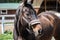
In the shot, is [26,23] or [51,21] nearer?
[26,23]

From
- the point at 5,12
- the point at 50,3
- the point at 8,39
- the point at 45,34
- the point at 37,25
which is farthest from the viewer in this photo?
the point at 5,12

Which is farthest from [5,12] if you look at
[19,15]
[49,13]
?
[19,15]

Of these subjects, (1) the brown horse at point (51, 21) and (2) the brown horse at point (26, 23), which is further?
(1) the brown horse at point (51, 21)

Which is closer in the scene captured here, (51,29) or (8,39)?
(51,29)

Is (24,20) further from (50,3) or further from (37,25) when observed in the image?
(50,3)

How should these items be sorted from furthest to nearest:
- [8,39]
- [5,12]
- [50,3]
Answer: [5,12] → [50,3] → [8,39]

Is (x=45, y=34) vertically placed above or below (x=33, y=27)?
below

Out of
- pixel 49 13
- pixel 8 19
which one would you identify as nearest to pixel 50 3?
pixel 8 19

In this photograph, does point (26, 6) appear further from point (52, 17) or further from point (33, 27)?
point (52, 17)

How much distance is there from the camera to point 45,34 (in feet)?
20.4

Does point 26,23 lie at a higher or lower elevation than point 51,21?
higher

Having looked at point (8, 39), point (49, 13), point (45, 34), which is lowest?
point (8, 39)

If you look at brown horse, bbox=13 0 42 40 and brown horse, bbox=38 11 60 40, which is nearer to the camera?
brown horse, bbox=13 0 42 40

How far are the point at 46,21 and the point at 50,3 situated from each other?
6267mm
